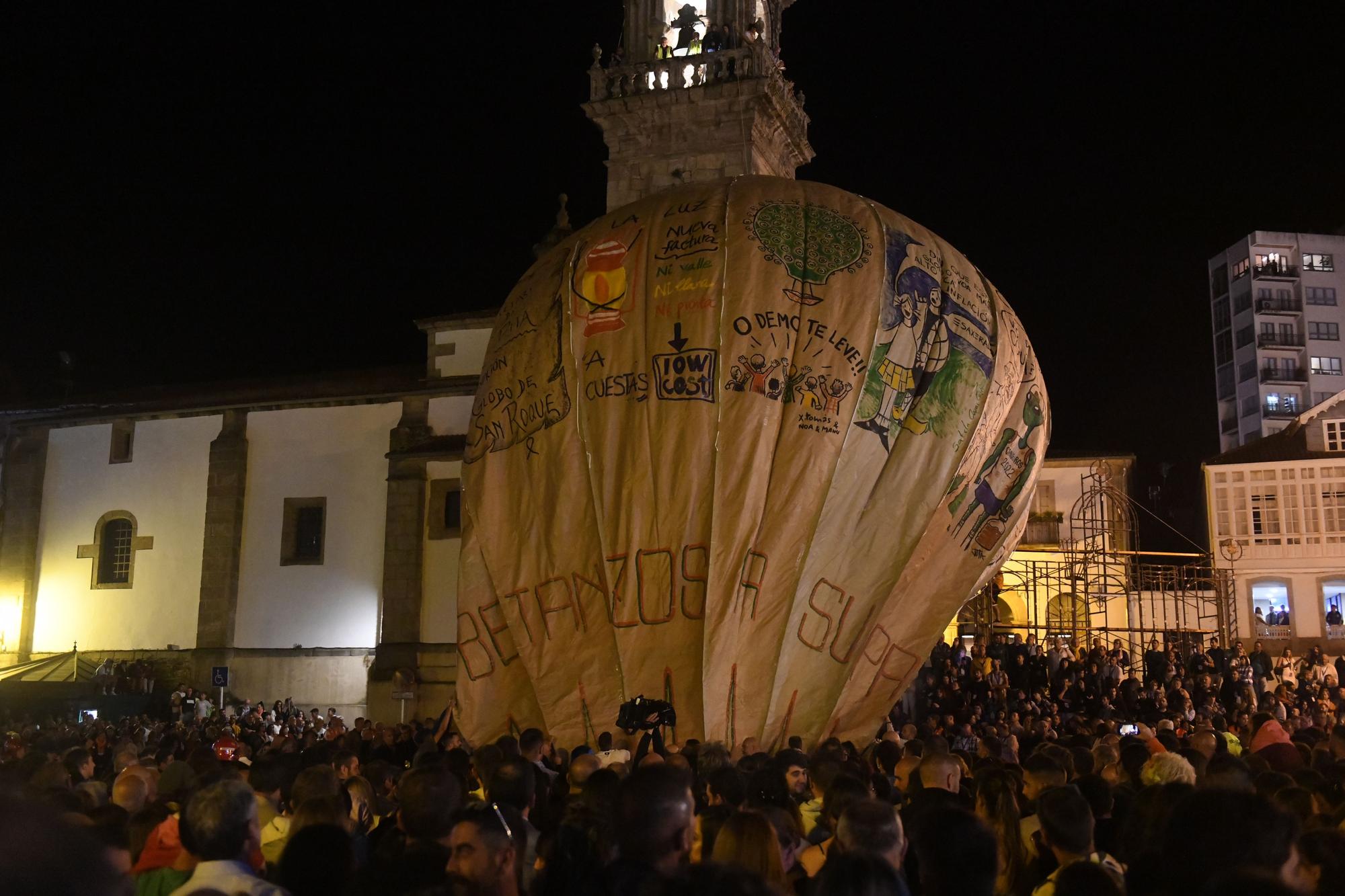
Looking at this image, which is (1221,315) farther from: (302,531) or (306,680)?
(306,680)

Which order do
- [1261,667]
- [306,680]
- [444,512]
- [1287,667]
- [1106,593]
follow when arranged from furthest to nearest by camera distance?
[306,680]
[1106,593]
[444,512]
[1287,667]
[1261,667]

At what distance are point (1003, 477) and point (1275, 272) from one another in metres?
57.4

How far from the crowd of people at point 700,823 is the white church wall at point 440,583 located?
19400mm

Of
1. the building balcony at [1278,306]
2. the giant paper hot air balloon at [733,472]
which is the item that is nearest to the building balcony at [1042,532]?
the giant paper hot air balloon at [733,472]

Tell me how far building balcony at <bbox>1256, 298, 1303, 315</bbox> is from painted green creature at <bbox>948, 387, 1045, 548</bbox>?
5555cm

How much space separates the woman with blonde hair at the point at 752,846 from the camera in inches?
188

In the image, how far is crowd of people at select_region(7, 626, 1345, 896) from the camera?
12.8ft

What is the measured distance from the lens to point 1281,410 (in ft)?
211

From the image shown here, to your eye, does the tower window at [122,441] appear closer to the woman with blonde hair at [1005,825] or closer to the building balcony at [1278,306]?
the woman with blonde hair at [1005,825]

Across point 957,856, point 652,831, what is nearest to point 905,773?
point 652,831

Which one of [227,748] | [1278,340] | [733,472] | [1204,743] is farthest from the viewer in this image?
[1278,340]

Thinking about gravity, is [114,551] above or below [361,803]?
above

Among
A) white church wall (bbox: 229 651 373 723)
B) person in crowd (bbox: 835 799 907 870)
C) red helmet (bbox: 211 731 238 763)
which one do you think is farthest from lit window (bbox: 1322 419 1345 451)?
person in crowd (bbox: 835 799 907 870)

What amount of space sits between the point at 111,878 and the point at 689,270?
38.7ft
